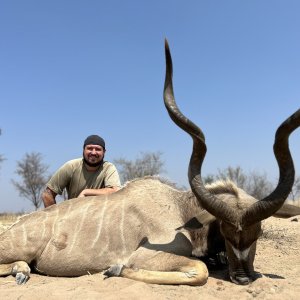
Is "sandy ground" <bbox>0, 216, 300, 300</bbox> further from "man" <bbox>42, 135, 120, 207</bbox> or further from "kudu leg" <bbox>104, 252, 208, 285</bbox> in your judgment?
"man" <bbox>42, 135, 120, 207</bbox>

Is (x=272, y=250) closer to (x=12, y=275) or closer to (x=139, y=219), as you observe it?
(x=139, y=219)

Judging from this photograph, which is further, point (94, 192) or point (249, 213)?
point (94, 192)

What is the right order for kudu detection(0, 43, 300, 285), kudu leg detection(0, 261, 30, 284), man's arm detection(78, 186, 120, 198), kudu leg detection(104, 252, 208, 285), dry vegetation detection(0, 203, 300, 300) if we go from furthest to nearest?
man's arm detection(78, 186, 120, 198)
kudu leg detection(0, 261, 30, 284)
kudu detection(0, 43, 300, 285)
kudu leg detection(104, 252, 208, 285)
dry vegetation detection(0, 203, 300, 300)

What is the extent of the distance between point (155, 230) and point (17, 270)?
130 centimetres

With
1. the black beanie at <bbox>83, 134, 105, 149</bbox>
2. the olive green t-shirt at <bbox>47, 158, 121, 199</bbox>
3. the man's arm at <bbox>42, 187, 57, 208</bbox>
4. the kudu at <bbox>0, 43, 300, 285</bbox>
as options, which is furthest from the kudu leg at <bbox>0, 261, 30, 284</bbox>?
the black beanie at <bbox>83, 134, 105, 149</bbox>

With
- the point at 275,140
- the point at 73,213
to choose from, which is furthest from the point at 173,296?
the point at 73,213

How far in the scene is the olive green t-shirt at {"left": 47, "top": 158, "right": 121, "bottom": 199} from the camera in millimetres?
5336

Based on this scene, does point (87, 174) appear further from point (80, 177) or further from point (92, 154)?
point (92, 154)

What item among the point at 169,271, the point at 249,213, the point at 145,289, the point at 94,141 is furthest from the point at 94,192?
the point at 249,213

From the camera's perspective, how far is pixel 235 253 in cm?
346

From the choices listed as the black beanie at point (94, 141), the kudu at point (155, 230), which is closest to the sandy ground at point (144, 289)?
the kudu at point (155, 230)

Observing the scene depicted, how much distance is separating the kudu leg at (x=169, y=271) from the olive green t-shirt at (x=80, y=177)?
5.91 ft

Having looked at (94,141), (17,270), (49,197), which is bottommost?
(17,270)

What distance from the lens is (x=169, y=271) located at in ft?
11.5
